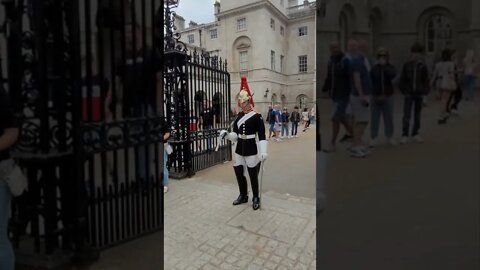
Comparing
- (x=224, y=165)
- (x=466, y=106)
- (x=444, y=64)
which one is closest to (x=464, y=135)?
(x=466, y=106)

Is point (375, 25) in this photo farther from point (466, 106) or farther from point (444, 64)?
point (466, 106)

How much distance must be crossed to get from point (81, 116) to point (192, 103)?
565 cm

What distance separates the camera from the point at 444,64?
1.30 meters

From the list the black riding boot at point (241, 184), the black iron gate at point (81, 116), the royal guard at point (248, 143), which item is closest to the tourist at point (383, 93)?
the black iron gate at point (81, 116)

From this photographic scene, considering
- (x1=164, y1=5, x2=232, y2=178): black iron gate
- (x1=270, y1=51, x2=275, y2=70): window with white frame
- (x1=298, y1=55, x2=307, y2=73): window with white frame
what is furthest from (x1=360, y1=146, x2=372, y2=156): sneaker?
(x1=298, y1=55, x2=307, y2=73): window with white frame

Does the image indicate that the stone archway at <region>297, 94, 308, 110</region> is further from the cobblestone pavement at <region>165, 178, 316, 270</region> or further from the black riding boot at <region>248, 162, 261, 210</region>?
the black riding boot at <region>248, 162, 261, 210</region>

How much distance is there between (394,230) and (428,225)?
0.46 feet

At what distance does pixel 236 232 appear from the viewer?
12.4 feet

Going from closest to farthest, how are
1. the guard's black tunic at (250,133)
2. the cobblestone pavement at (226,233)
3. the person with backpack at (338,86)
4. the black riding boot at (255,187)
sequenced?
the person with backpack at (338,86)
the cobblestone pavement at (226,233)
the black riding boot at (255,187)
the guard's black tunic at (250,133)

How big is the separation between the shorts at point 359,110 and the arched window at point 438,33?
0.33 meters

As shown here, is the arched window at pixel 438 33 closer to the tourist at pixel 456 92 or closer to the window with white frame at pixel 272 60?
the tourist at pixel 456 92

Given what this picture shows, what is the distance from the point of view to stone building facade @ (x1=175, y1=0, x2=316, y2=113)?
34531mm

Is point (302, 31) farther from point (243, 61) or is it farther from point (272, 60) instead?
point (243, 61)

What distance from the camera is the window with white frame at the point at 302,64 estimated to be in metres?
38.8
